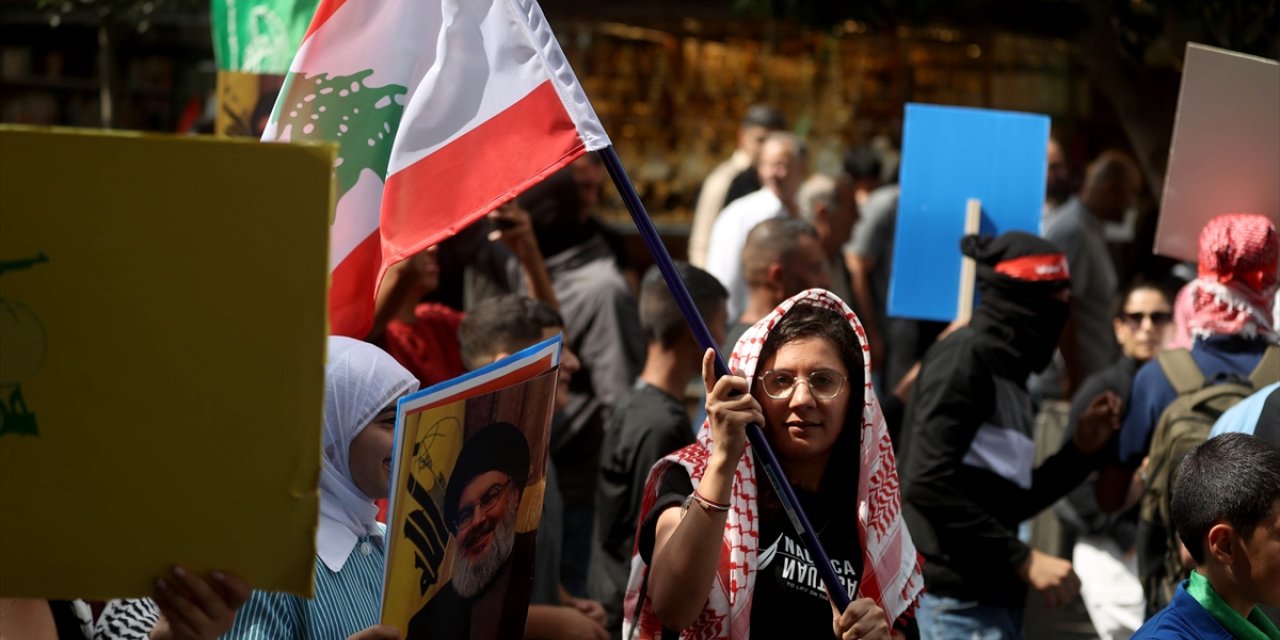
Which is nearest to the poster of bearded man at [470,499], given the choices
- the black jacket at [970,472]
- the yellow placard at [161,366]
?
the yellow placard at [161,366]

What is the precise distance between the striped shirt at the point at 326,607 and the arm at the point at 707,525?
1.73 feet

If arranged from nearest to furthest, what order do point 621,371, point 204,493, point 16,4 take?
point 204,493 → point 621,371 → point 16,4

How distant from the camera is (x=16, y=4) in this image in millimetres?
13617

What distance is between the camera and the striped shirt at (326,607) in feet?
9.21

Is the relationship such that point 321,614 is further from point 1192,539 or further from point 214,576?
point 1192,539

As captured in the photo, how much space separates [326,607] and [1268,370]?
2703 millimetres

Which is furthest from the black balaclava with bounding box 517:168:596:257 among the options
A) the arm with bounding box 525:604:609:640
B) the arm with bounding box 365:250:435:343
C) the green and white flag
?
Result: the arm with bounding box 525:604:609:640

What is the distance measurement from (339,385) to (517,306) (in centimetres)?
188

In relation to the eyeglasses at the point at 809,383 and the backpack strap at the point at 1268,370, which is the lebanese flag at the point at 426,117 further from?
the backpack strap at the point at 1268,370

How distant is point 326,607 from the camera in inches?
114

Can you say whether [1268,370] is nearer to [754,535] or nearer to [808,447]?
[808,447]

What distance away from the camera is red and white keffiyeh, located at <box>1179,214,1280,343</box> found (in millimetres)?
4570

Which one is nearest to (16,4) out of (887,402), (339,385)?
(887,402)

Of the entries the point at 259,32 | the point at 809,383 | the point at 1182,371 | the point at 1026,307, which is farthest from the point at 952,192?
the point at 809,383
